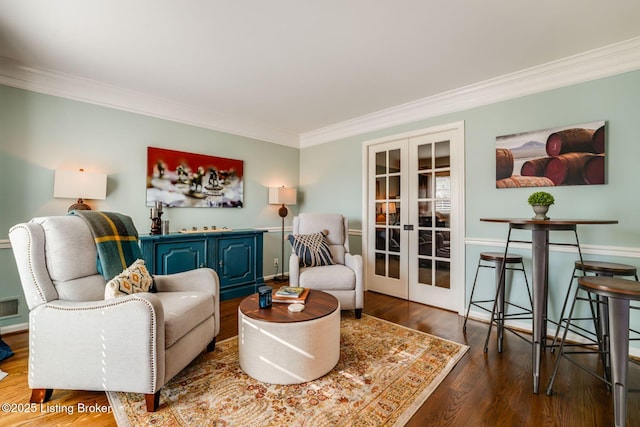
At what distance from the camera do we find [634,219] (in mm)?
Answer: 2188

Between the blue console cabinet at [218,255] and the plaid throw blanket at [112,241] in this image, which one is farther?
the blue console cabinet at [218,255]

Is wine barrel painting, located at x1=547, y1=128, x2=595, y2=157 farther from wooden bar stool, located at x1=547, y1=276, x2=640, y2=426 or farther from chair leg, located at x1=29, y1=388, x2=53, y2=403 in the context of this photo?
chair leg, located at x1=29, y1=388, x2=53, y2=403

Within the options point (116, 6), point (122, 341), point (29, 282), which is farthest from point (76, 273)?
point (116, 6)

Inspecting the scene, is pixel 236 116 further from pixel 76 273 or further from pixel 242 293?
pixel 76 273

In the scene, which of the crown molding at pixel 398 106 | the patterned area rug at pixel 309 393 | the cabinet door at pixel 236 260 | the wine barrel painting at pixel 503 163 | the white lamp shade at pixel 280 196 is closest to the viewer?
the patterned area rug at pixel 309 393

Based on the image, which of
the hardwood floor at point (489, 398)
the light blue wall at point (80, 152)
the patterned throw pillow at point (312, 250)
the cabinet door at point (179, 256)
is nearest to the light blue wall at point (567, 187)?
the hardwood floor at point (489, 398)

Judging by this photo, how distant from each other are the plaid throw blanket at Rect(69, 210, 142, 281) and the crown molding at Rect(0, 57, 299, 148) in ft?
5.28

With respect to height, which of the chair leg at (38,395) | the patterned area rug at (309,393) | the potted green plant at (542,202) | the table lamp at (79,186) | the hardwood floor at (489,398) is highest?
the table lamp at (79,186)

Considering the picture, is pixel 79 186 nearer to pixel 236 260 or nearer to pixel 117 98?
pixel 117 98

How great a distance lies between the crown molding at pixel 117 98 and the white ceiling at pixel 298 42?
0.03m

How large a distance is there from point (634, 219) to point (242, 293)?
3795 millimetres

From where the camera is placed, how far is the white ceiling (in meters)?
1.84

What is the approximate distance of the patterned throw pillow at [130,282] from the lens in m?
1.64

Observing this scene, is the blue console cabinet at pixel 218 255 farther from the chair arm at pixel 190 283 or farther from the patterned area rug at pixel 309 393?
the patterned area rug at pixel 309 393
